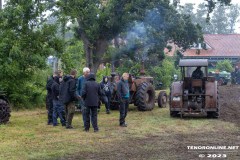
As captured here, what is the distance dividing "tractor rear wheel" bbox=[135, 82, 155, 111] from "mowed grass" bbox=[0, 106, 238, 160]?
0.73 metres

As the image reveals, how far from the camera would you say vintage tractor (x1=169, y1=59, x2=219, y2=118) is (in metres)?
14.9

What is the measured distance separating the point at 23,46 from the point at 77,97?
5.73 meters

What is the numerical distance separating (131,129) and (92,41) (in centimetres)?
1270

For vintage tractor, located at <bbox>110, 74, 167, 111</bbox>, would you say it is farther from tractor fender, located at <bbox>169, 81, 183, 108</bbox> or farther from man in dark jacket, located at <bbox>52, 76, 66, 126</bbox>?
man in dark jacket, located at <bbox>52, 76, 66, 126</bbox>

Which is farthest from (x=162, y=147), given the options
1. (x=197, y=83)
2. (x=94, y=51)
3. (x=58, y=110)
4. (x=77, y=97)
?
(x=94, y=51)

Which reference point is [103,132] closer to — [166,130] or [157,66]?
[166,130]

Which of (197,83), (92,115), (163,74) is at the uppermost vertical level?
(163,74)

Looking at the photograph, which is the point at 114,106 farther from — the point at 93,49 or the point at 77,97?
the point at 93,49

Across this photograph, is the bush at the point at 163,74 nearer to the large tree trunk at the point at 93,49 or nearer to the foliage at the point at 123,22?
the foliage at the point at 123,22

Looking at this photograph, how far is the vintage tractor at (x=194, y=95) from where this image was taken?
14.9 metres

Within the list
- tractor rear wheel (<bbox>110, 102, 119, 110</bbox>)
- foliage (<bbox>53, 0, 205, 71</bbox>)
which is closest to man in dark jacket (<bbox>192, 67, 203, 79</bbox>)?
tractor rear wheel (<bbox>110, 102, 119, 110</bbox>)

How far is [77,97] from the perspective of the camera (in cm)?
1288

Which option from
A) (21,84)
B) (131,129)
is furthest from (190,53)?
(131,129)

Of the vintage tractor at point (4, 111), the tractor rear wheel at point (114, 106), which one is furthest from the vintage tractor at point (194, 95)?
the vintage tractor at point (4, 111)
